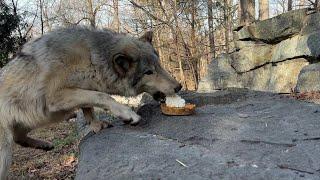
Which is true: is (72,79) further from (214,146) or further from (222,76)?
(222,76)

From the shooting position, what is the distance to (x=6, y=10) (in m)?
19.1

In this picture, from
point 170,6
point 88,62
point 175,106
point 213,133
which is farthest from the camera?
point 170,6

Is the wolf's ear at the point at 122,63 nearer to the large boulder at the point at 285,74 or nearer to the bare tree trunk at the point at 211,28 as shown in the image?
the large boulder at the point at 285,74

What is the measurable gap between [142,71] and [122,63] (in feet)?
0.88

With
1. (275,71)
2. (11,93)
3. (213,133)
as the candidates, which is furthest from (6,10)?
(213,133)

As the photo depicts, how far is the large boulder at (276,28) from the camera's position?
42.2 feet

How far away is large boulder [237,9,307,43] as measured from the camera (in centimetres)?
1285

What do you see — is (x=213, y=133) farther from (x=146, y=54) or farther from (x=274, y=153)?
(x=146, y=54)

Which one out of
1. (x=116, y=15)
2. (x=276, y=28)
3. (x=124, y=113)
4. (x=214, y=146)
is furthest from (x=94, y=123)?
(x=116, y=15)

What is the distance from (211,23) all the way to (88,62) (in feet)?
54.6

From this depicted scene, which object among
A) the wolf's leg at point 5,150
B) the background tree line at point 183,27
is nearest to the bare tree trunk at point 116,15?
the background tree line at point 183,27

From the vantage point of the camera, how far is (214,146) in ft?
11.4

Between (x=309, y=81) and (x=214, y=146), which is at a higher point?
(x=309, y=81)

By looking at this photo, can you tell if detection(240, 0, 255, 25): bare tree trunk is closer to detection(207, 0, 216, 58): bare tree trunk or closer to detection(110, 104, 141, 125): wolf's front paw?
detection(207, 0, 216, 58): bare tree trunk
